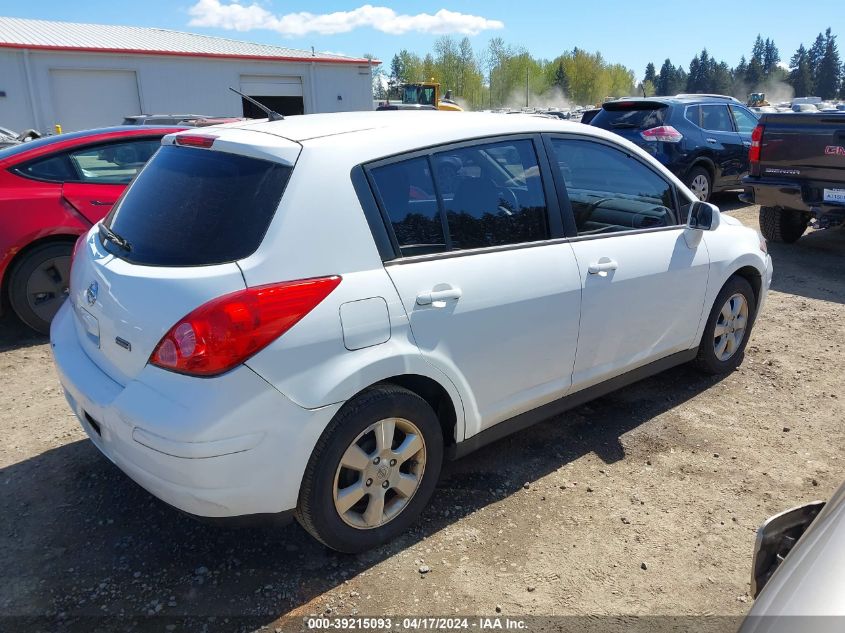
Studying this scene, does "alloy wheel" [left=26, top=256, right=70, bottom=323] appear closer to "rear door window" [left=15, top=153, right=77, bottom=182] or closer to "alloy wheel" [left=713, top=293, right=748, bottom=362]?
"rear door window" [left=15, top=153, right=77, bottom=182]

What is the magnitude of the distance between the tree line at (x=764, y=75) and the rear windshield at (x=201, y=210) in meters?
110

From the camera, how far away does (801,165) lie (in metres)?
7.36

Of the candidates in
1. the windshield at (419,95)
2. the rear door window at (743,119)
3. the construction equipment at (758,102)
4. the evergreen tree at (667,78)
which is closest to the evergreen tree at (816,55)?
the evergreen tree at (667,78)

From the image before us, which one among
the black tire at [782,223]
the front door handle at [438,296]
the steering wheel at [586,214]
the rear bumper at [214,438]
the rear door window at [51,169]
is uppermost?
the steering wheel at [586,214]

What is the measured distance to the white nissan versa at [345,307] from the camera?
2.29 meters

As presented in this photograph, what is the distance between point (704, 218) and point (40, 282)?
191 inches

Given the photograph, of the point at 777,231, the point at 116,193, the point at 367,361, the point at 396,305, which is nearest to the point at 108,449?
the point at 367,361

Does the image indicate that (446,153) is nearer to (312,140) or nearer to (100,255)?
(312,140)

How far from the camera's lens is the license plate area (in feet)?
23.0

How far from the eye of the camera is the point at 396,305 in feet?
8.39

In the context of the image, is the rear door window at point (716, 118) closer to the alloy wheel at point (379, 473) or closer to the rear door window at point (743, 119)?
the rear door window at point (743, 119)

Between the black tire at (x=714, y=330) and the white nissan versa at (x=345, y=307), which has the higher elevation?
the white nissan versa at (x=345, y=307)

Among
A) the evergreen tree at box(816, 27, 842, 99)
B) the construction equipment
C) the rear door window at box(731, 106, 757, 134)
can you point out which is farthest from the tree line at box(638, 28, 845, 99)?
the rear door window at box(731, 106, 757, 134)

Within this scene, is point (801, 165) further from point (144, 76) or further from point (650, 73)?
point (650, 73)
